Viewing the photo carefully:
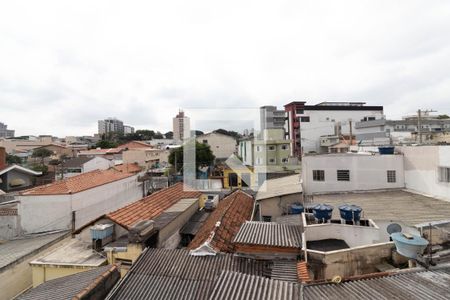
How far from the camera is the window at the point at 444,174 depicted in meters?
12.1

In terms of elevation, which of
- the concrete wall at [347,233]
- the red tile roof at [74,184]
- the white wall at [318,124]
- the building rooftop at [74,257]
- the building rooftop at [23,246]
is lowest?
the building rooftop at [23,246]

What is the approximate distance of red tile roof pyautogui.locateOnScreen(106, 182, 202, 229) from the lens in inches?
415

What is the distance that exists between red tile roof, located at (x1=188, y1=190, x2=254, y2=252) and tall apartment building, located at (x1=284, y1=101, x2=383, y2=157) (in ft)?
107

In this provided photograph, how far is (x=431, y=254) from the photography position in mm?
6109

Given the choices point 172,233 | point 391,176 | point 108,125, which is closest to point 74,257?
point 172,233

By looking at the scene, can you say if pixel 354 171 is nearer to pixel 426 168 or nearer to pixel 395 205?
pixel 426 168

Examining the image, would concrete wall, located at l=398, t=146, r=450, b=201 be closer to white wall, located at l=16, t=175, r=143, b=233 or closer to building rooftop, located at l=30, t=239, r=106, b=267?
building rooftop, located at l=30, t=239, r=106, b=267

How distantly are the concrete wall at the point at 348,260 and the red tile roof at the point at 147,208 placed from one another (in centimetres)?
672

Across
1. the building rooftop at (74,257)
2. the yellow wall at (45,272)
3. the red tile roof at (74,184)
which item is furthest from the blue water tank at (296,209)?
the red tile roof at (74,184)

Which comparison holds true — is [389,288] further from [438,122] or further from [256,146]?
[438,122]

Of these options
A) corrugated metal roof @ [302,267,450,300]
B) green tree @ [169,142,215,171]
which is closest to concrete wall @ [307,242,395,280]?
corrugated metal roof @ [302,267,450,300]

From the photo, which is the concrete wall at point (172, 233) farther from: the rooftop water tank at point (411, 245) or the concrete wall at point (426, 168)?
the concrete wall at point (426, 168)

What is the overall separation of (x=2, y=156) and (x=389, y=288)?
111ft

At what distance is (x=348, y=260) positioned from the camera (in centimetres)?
780
